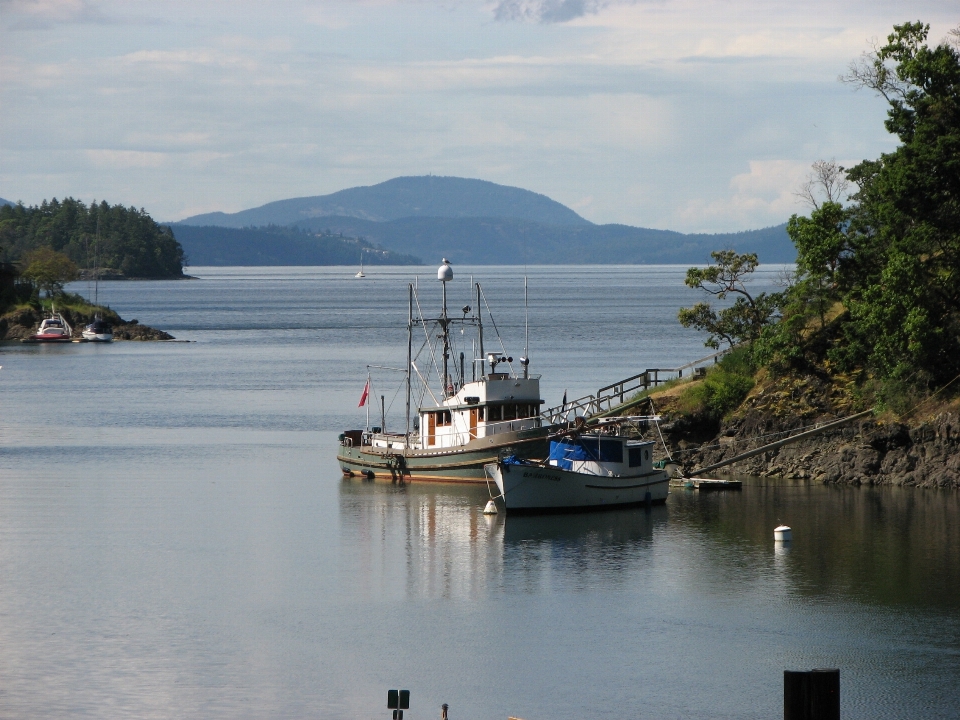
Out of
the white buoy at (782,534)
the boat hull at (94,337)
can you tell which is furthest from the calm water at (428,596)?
the boat hull at (94,337)

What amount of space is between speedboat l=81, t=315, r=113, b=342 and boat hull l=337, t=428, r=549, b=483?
88.4 m

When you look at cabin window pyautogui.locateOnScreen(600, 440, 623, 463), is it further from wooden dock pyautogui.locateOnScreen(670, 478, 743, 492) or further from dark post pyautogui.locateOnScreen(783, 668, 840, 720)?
dark post pyautogui.locateOnScreen(783, 668, 840, 720)

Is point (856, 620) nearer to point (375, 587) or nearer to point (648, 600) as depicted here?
point (648, 600)

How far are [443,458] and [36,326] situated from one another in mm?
101453

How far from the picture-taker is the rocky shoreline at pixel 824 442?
48.8 metres

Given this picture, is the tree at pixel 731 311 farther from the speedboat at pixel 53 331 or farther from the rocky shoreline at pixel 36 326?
the speedboat at pixel 53 331

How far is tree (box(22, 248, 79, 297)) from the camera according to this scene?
490 ft

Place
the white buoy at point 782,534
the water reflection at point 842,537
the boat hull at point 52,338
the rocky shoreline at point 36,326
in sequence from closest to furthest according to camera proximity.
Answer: the water reflection at point 842,537, the white buoy at point 782,534, the boat hull at point 52,338, the rocky shoreline at point 36,326

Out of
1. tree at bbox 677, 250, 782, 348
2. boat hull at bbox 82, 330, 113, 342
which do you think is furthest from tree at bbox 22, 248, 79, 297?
tree at bbox 677, 250, 782, 348

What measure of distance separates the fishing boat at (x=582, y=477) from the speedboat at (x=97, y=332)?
324ft

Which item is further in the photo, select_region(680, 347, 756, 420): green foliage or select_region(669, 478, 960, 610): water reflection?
select_region(680, 347, 756, 420): green foliage

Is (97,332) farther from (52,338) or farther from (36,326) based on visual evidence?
(36,326)

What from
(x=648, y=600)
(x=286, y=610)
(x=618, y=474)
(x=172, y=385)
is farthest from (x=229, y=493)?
(x=172, y=385)

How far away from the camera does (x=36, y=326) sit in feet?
470
